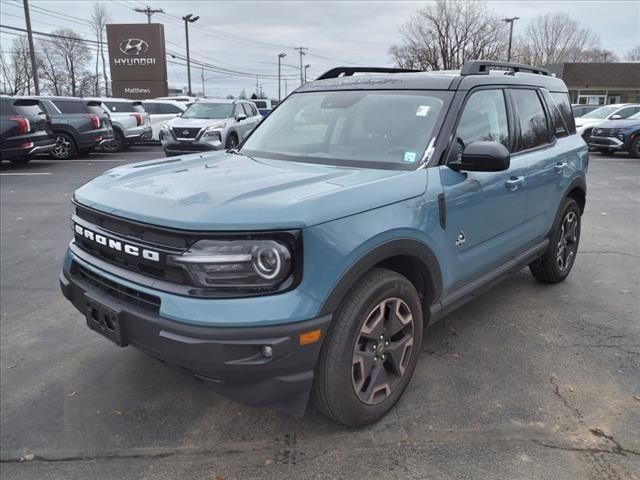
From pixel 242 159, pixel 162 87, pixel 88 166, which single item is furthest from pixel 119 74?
pixel 242 159

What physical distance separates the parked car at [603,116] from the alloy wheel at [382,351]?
1701cm

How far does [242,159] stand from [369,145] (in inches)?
33.9

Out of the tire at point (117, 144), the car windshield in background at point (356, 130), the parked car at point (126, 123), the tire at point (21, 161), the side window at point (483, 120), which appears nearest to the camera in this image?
the car windshield in background at point (356, 130)

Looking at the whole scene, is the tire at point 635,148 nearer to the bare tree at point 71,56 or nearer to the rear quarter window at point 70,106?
the rear quarter window at point 70,106

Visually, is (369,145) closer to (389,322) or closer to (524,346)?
(389,322)

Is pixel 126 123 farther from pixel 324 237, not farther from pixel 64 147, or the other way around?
pixel 324 237

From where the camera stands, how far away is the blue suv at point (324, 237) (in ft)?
7.01

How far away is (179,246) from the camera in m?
2.20

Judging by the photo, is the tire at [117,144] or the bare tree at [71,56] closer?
the tire at [117,144]

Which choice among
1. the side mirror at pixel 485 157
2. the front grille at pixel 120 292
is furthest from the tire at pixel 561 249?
the front grille at pixel 120 292

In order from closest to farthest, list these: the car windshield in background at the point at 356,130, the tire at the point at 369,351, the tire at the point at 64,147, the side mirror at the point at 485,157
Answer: the tire at the point at 369,351, the side mirror at the point at 485,157, the car windshield in background at the point at 356,130, the tire at the point at 64,147

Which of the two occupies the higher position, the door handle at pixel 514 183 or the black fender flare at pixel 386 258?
the door handle at pixel 514 183

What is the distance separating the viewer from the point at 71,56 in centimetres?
5366

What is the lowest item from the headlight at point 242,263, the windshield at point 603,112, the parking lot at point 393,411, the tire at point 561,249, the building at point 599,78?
the parking lot at point 393,411
